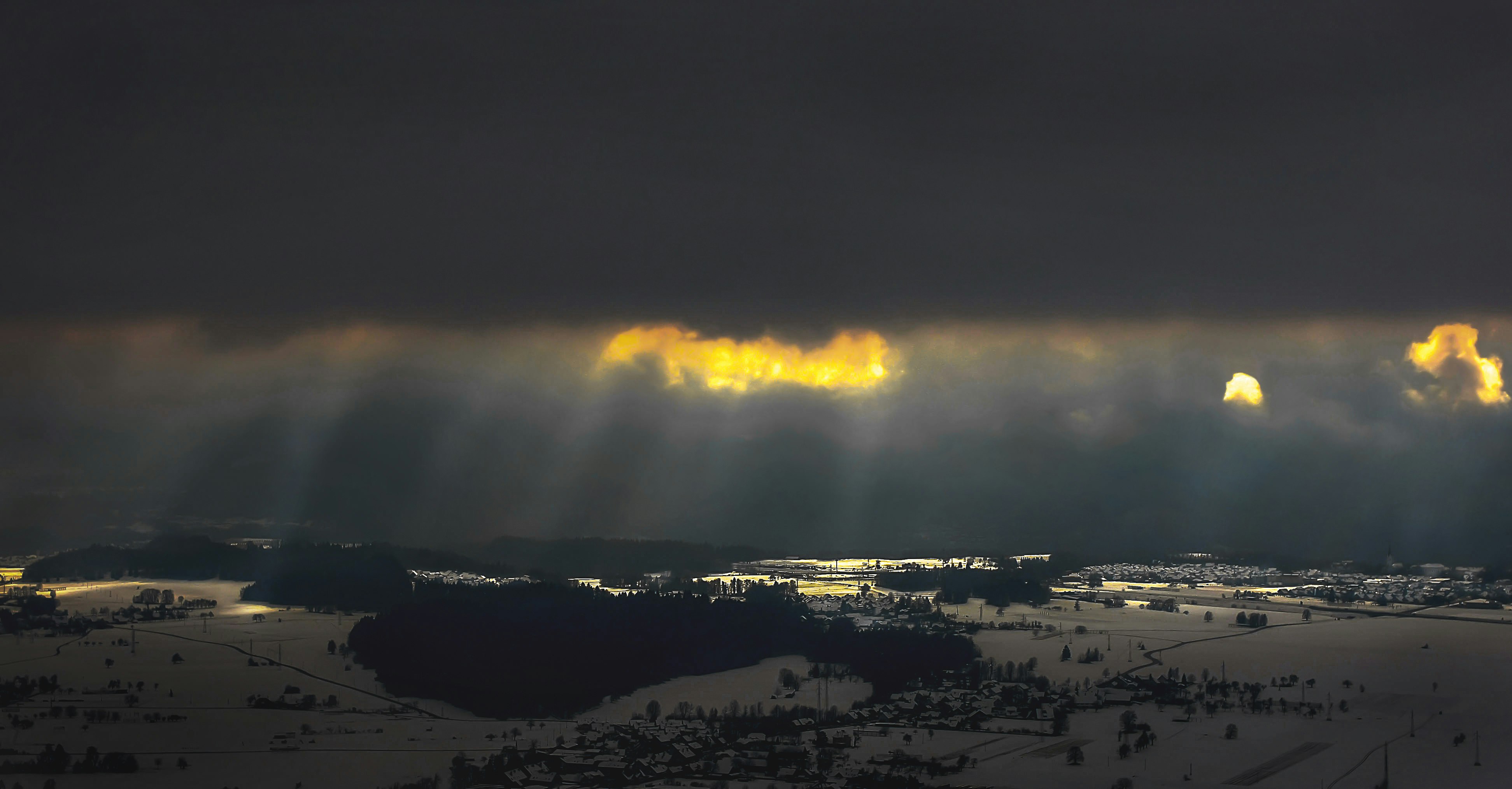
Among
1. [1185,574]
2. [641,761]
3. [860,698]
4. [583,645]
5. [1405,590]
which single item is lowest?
[641,761]

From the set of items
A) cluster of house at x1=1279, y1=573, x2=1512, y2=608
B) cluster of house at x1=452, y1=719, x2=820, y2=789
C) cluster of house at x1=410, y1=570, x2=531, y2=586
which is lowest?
cluster of house at x1=452, y1=719, x2=820, y2=789

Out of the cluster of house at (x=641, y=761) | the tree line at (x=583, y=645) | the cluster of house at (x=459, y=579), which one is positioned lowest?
the cluster of house at (x=641, y=761)

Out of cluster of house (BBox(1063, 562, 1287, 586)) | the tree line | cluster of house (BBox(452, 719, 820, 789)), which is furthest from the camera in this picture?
cluster of house (BBox(1063, 562, 1287, 586))

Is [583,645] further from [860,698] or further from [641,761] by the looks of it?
[641,761]

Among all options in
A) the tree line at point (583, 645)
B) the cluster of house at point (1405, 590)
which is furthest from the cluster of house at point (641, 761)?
the cluster of house at point (1405, 590)

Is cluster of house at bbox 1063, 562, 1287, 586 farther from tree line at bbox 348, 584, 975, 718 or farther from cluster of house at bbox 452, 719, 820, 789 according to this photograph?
cluster of house at bbox 452, 719, 820, 789

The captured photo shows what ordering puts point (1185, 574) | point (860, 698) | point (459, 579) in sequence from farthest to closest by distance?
point (1185, 574) → point (459, 579) → point (860, 698)

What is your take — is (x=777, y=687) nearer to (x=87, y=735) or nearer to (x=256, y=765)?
(x=256, y=765)

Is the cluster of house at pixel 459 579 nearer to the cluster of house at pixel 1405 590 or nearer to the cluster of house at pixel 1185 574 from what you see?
the cluster of house at pixel 1185 574

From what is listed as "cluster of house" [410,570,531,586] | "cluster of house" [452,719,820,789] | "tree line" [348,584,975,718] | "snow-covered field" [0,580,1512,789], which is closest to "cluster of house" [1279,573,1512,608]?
"snow-covered field" [0,580,1512,789]

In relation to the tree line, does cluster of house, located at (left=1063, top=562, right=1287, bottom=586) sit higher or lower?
higher

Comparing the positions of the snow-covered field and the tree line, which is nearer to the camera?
the snow-covered field

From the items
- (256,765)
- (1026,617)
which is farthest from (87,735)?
(1026,617)

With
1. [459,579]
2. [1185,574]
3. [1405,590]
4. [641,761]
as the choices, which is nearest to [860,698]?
[641,761]
